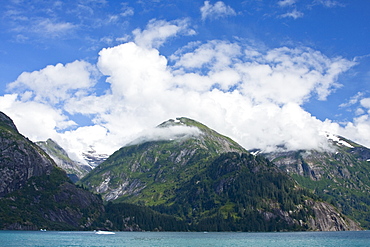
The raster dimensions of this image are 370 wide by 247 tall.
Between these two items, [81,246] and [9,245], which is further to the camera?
[81,246]

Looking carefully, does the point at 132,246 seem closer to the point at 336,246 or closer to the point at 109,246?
the point at 109,246

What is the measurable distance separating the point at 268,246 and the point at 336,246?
29.3 m

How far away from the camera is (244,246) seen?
17512 cm

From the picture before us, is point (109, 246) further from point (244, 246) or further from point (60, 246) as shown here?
point (244, 246)

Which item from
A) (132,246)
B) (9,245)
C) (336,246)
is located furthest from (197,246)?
(9,245)

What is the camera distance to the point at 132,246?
574 ft

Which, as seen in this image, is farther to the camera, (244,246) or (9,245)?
(244,246)

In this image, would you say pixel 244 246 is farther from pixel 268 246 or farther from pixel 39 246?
pixel 39 246

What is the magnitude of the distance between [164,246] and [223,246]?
25726mm

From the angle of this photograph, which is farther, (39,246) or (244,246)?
(244,246)

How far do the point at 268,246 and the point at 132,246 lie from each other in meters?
59.1

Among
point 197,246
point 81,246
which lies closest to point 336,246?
point 197,246

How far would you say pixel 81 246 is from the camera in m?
168

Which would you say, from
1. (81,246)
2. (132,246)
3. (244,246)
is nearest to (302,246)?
(244,246)
